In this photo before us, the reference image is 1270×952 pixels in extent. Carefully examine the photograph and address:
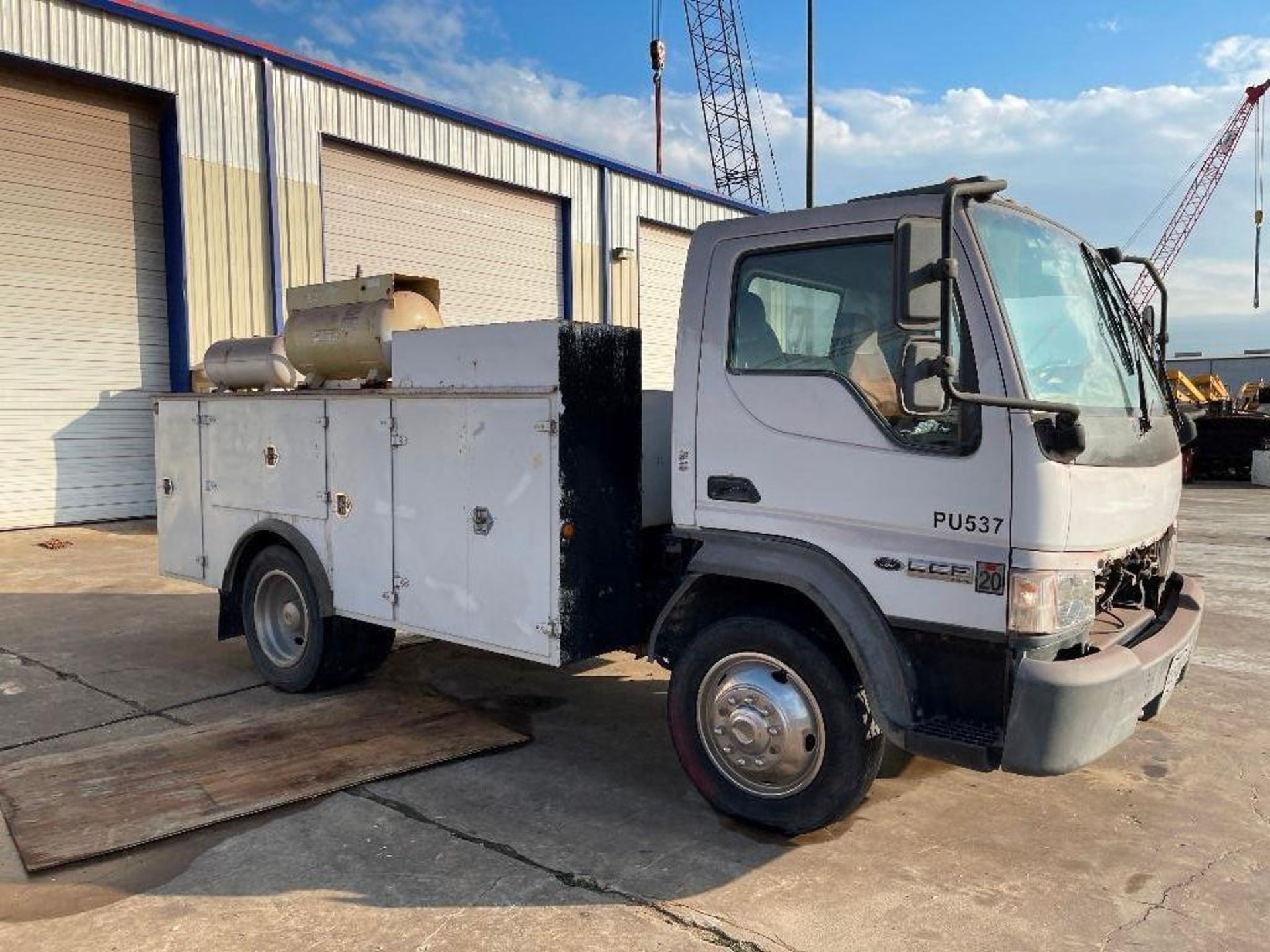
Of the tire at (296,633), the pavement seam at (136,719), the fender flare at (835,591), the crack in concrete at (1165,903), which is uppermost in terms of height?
the fender flare at (835,591)

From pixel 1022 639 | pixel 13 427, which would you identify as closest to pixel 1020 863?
pixel 1022 639

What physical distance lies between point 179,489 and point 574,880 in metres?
4.46

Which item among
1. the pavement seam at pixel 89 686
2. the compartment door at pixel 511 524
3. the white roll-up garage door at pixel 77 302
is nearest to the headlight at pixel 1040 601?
the compartment door at pixel 511 524

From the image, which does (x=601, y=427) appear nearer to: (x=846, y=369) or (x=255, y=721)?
(x=846, y=369)

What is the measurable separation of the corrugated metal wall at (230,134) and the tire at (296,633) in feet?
27.9

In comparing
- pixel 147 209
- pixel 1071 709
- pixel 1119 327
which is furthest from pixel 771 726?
pixel 147 209

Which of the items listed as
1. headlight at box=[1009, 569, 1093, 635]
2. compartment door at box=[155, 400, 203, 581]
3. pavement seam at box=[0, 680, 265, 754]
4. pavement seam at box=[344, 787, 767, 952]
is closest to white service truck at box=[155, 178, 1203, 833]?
headlight at box=[1009, 569, 1093, 635]

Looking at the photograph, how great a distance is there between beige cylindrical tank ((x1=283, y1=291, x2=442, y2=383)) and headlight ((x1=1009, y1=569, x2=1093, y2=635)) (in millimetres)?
3480

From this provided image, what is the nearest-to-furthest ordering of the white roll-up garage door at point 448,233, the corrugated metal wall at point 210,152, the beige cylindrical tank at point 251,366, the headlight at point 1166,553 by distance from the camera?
1. the headlight at point 1166,553
2. the beige cylindrical tank at point 251,366
3. the corrugated metal wall at point 210,152
4. the white roll-up garage door at point 448,233

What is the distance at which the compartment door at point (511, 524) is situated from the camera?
4.34 meters

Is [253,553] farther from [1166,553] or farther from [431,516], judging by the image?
[1166,553]

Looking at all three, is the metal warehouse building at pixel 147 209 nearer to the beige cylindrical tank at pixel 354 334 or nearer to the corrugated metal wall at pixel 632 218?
the corrugated metal wall at pixel 632 218

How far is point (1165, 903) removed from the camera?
3430 mm

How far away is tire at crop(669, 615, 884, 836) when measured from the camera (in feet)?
12.1
